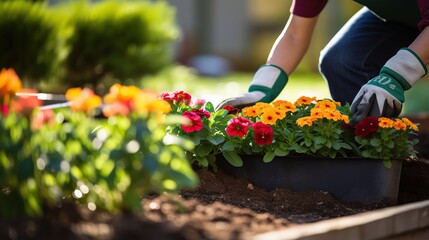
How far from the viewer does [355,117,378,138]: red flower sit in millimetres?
2668

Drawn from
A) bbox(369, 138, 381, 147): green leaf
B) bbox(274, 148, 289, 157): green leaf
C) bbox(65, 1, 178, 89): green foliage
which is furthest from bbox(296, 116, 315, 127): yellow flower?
bbox(65, 1, 178, 89): green foliage

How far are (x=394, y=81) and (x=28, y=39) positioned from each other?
10.8 feet

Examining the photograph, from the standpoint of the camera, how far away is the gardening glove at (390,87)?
2773mm

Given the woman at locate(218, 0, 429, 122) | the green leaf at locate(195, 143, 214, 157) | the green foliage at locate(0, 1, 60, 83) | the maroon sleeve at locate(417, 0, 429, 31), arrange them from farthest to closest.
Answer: the green foliage at locate(0, 1, 60, 83) < the woman at locate(218, 0, 429, 122) < the maroon sleeve at locate(417, 0, 429, 31) < the green leaf at locate(195, 143, 214, 157)

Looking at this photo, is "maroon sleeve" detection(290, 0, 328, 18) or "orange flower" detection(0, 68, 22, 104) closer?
"orange flower" detection(0, 68, 22, 104)

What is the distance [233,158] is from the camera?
8.98 feet

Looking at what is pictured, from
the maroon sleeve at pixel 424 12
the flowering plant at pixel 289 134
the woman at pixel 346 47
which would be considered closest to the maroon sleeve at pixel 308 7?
the woman at pixel 346 47

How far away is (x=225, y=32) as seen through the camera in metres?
17.9

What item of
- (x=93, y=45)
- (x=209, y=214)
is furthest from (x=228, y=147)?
(x=93, y=45)

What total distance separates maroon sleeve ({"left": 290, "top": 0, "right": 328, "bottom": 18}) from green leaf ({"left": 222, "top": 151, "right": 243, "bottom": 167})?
0.88m

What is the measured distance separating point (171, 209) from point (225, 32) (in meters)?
16.0

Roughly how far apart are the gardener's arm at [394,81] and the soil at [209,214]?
0.33 m

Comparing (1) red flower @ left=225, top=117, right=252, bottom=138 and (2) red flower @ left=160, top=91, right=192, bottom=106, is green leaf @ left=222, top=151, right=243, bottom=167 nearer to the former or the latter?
(1) red flower @ left=225, top=117, right=252, bottom=138

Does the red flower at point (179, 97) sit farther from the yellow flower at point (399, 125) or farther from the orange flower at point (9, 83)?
the orange flower at point (9, 83)
